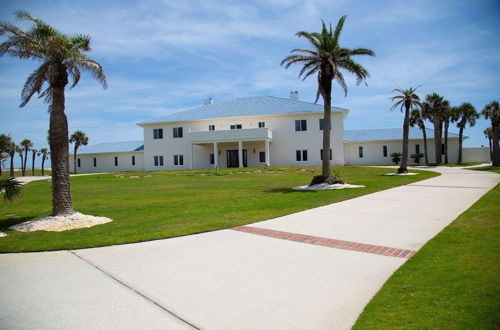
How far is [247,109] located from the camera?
46.9 meters

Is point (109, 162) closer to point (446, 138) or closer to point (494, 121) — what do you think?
point (446, 138)

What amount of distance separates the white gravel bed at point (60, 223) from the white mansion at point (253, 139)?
30.3 metres

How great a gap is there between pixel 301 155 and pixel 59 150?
34349mm

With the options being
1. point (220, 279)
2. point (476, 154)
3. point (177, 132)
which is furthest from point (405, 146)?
point (220, 279)

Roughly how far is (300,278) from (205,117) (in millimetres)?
42345

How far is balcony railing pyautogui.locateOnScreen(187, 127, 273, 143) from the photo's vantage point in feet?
134

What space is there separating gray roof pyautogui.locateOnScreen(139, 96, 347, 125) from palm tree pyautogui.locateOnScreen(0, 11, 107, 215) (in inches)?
1318

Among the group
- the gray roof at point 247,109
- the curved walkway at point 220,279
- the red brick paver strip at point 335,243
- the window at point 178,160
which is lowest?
the curved walkway at point 220,279

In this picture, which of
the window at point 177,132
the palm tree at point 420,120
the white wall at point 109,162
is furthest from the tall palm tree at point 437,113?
the white wall at point 109,162

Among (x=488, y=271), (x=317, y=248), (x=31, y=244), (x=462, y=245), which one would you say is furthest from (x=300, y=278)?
(x=31, y=244)

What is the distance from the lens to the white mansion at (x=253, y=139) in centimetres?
4217

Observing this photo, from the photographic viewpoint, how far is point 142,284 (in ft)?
17.0

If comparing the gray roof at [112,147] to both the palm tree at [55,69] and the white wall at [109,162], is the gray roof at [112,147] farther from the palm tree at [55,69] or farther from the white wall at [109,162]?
the palm tree at [55,69]

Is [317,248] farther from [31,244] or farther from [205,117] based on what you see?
[205,117]
